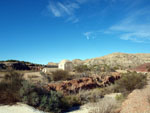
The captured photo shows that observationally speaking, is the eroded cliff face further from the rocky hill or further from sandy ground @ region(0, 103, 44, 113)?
the rocky hill

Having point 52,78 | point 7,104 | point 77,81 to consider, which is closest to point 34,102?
point 7,104

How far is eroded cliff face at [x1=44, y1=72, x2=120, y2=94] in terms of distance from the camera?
47.8 feet

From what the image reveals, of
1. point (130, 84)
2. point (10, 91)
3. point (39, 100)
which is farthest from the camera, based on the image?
point (130, 84)

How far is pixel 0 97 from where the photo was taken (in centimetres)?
994

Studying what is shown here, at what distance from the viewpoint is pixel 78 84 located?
16.7 meters

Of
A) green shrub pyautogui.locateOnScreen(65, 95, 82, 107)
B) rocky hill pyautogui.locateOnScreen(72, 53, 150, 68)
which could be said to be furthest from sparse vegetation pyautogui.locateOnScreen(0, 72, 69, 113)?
rocky hill pyautogui.locateOnScreen(72, 53, 150, 68)

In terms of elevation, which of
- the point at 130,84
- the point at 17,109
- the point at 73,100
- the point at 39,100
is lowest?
the point at 73,100

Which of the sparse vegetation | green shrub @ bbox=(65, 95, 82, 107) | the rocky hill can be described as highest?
the rocky hill

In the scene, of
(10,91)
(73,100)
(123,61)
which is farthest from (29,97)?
(123,61)

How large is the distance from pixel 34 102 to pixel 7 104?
1.66 m

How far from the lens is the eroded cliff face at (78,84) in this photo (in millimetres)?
14578

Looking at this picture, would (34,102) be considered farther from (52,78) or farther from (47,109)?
(52,78)

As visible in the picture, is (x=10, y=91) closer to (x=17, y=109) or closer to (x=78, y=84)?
(x=17, y=109)

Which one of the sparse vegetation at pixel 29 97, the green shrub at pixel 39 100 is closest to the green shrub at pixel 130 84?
the sparse vegetation at pixel 29 97
